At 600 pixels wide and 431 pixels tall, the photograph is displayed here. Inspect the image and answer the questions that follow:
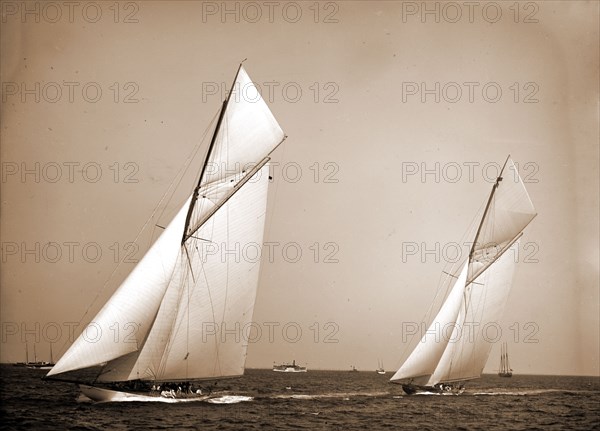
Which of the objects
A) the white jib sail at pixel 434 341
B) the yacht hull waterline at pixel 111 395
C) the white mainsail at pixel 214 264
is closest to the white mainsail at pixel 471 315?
the white jib sail at pixel 434 341

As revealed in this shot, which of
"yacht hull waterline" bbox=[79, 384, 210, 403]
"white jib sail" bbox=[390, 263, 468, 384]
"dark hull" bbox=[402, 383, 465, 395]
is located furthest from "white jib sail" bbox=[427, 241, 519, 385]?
"yacht hull waterline" bbox=[79, 384, 210, 403]

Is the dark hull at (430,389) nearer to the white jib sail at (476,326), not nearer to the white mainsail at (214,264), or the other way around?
the white jib sail at (476,326)

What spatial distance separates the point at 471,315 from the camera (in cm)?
3328

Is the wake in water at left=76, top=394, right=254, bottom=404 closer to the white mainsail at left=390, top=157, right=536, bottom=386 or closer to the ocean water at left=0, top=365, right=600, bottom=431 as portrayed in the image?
the ocean water at left=0, top=365, right=600, bottom=431

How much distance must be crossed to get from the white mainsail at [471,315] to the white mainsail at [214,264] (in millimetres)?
9035

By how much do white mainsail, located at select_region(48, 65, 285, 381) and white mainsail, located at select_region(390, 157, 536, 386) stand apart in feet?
29.6

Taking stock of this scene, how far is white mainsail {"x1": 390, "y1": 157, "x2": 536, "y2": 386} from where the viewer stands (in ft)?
103

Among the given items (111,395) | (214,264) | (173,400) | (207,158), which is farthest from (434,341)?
(111,395)

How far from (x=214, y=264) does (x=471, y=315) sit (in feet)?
40.2

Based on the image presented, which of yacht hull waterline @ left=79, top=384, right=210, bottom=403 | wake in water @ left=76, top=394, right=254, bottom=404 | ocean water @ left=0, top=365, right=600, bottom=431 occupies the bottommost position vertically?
ocean water @ left=0, top=365, right=600, bottom=431

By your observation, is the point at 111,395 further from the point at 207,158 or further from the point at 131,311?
the point at 207,158

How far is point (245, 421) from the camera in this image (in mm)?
23797

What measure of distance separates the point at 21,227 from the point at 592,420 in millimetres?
17811

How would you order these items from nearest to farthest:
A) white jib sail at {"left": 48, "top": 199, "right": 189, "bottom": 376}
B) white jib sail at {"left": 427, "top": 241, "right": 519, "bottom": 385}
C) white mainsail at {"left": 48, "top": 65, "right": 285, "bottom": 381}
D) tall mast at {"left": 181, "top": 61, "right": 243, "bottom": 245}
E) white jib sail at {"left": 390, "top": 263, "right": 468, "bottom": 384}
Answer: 1. white jib sail at {"left": 48, "top": 199, "right": 189, "bottom": 376}
2. tall mast at {"left": 181, "top": 61, "right": 243, "bottom": 245}
3. white mainsail at {"left": 48, "top": 65, "right": 285, "bottom": 381}
4. white jib sail at {"left": 390, "top": 263, "right": 468, "bottom": 384}
5. white jib sail at {"left": 427, "top": 241, "right": 519, "bottom": 385}
